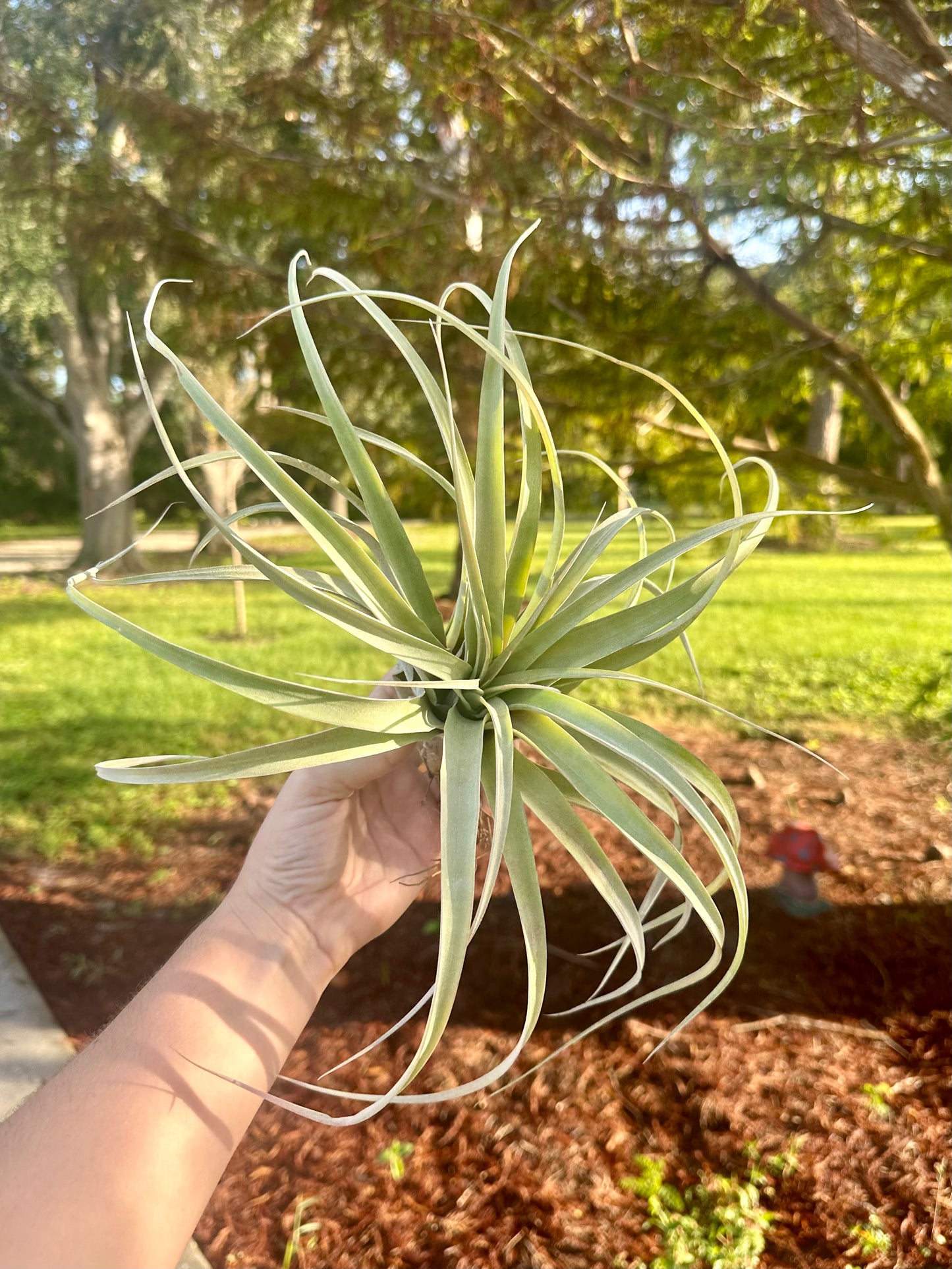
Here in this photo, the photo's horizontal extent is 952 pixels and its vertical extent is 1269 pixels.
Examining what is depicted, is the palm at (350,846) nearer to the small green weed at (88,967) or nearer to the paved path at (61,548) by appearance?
the small green weed at (88,967)

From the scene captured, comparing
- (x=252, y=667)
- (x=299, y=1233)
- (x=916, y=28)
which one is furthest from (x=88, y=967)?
(x=916, y=28)

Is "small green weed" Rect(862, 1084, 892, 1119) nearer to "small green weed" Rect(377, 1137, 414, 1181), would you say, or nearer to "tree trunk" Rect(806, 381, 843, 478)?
"small green weed" Rect(377, 1137, 414, 1181)

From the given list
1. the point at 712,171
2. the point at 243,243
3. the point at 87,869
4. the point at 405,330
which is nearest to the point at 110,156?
the point at 243,243

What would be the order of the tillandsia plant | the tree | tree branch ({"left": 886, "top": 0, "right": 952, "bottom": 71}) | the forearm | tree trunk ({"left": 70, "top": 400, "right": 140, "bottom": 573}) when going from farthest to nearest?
tree trunk ({"left": 70, "top": 400, "right": 140, "bottom": 573}) → the tree → tree branch ({"left": 886, "top": 0, "right": 952, "bottom": 71}) → the forearm → the tillandsia plant

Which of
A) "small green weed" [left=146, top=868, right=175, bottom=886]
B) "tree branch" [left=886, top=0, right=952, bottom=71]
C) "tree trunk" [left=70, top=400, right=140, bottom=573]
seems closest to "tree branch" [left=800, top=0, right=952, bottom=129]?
"tree branch" [left=886, top=0, right=952, bottom=71]

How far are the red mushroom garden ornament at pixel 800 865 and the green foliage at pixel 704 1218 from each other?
3.45ft

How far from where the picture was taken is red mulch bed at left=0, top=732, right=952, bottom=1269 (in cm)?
187

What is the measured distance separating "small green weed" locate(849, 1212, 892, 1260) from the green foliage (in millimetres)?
177

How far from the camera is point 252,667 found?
6180mm

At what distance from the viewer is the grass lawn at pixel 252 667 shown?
4.24 m

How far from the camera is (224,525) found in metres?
0.87

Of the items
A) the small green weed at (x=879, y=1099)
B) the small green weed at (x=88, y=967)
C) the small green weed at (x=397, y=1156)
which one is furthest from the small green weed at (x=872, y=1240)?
the small green weed at (x=88, y=967)

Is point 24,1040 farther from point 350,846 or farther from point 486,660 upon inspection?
point 486,660

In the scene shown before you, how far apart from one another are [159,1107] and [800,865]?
2248mm
